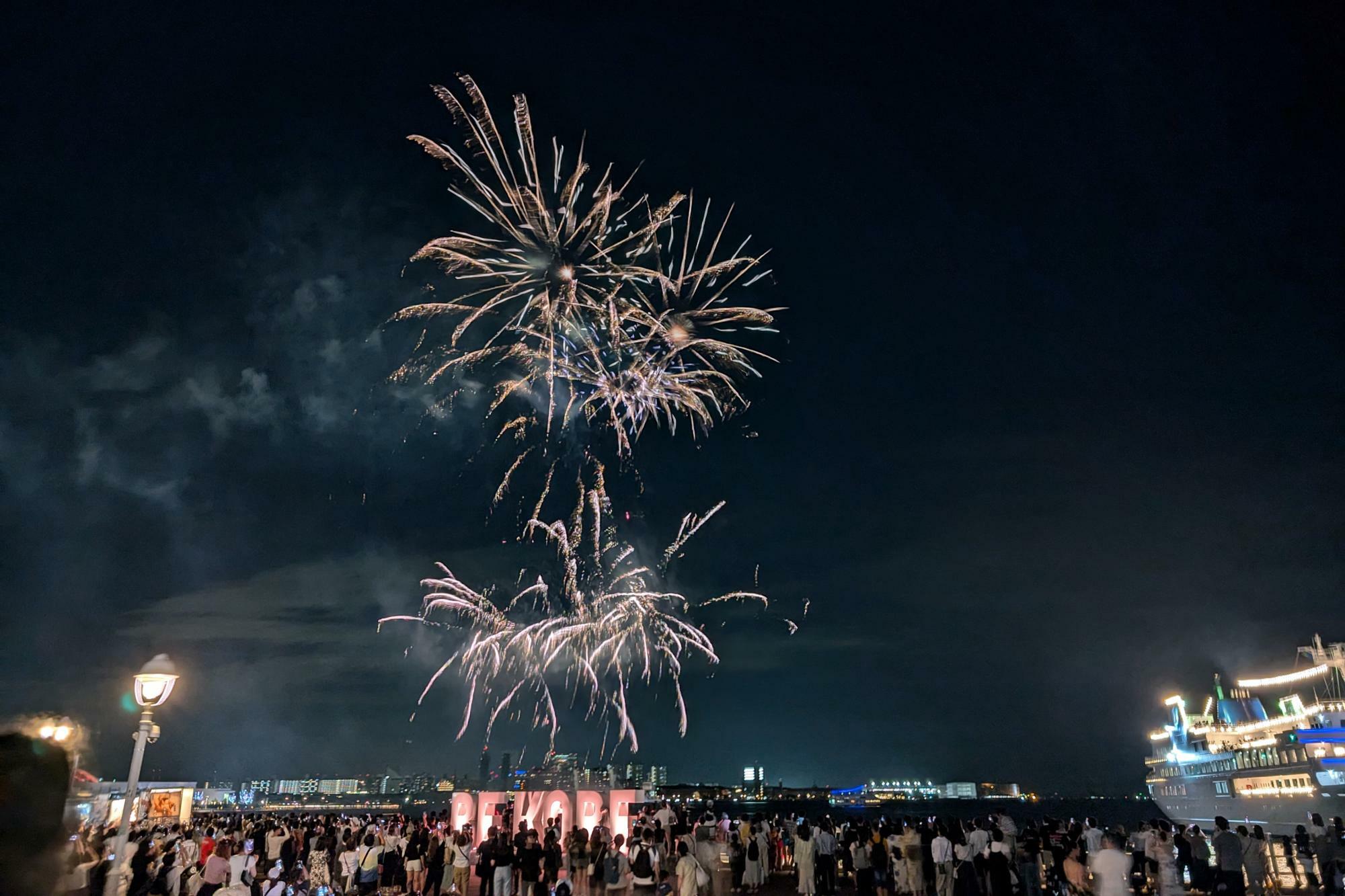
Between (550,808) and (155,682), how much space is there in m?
12.9

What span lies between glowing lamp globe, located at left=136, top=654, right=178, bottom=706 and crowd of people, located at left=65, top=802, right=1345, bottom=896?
2.24 meters

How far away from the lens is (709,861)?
12977mm

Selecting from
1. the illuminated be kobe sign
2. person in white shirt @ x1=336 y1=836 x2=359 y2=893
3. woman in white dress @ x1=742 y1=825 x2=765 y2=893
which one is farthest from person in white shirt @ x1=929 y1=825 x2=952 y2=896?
person in white shirt @ x1=336 y1=836 x2=359 y2=893

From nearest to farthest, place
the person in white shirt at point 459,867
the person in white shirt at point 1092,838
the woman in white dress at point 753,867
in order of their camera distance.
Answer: the person in white shirt at point 1092,838
the person in white shirt at point 459,867
the woman in white dress at point 753,867

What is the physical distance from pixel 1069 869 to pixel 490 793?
46.8ft

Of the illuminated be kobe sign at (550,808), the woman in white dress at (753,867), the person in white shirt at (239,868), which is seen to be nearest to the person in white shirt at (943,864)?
the woman in white dress at (753,867)

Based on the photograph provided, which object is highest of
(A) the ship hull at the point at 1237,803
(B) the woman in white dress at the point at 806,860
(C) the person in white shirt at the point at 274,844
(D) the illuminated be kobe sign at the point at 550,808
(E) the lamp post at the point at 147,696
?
(E) the lamp post at the point at 147,696

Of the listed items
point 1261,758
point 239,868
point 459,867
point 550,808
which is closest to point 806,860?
point 459,867

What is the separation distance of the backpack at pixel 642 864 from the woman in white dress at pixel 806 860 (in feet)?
14.3

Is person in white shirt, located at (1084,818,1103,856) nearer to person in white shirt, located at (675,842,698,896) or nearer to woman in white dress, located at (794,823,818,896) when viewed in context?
woman in white dress, located at (794,823,818,896)

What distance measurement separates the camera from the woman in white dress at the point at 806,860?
15758 mm

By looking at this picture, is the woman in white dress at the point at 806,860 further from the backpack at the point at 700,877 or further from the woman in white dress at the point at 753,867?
the backpack at the point at 700,877

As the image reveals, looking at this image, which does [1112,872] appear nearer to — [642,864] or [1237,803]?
[642,864]

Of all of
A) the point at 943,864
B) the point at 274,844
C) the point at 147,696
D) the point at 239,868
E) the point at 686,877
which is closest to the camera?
the point at 147,696
